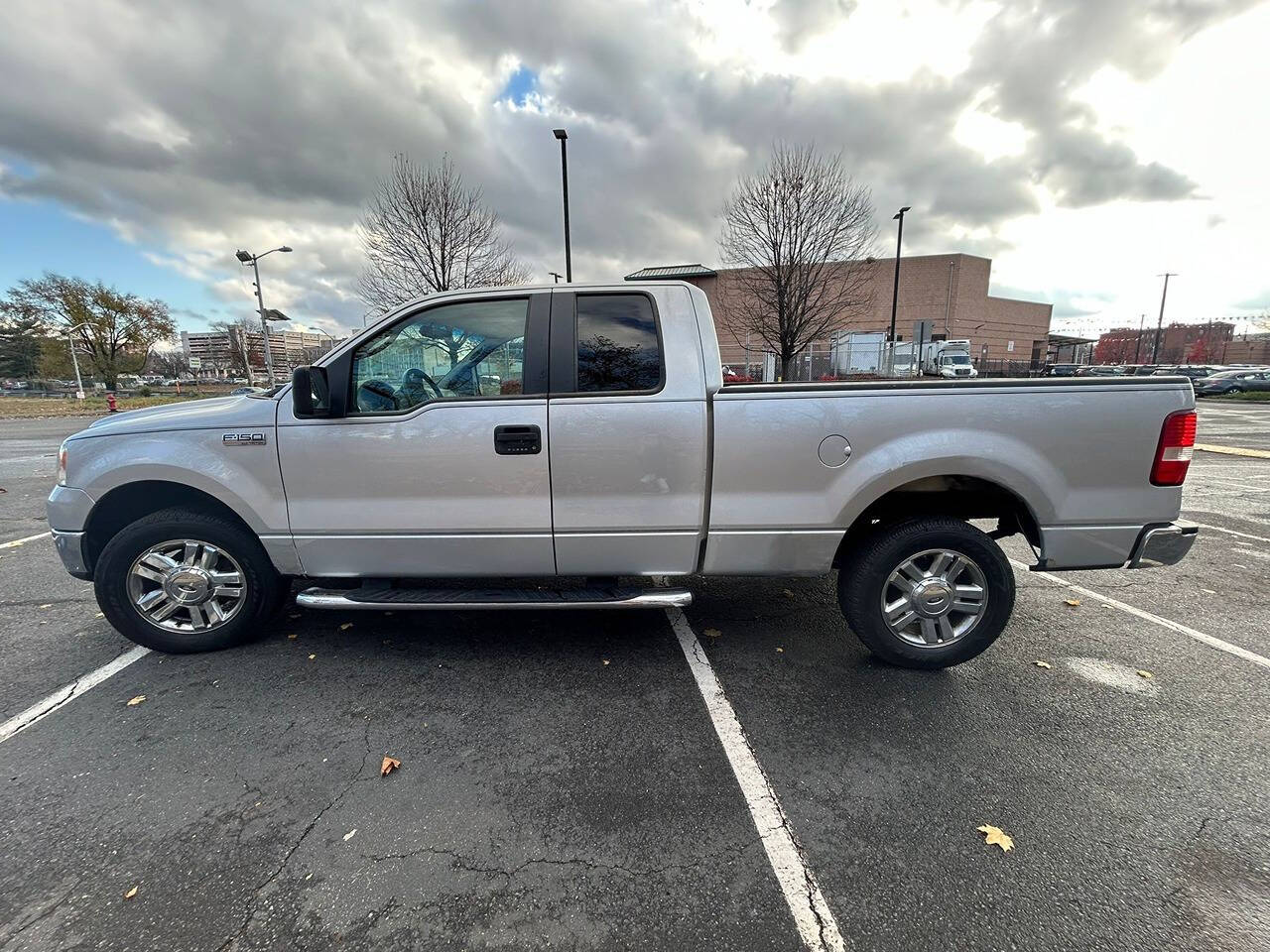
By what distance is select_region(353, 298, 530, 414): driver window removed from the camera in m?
3.24

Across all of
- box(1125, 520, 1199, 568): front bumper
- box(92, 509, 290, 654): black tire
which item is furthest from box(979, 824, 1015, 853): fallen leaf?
box(92, 509, 290, 654): black tire

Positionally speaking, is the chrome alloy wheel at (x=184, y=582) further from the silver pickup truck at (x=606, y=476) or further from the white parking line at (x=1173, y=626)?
the white parking line at (x=1173, y=626)

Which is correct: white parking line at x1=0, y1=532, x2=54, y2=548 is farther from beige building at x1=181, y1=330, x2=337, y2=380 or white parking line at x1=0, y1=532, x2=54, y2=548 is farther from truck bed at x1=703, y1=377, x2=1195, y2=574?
beige building at x1=181, y1=330, x2=337, y2=380

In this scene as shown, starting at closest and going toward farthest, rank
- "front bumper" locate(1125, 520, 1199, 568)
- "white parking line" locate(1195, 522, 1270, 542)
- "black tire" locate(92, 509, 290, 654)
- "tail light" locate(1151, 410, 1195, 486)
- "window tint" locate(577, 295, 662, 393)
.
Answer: "tail light" locate(1151, 410, 1195, 486), "front bumper" locate(1125, 520, 1199, 568), "window tint" locate(577, 295, 662, 393), "black tire" locate(92, 509, 290, 654), "white parking line" locate(1195, 522, 1270, 542)

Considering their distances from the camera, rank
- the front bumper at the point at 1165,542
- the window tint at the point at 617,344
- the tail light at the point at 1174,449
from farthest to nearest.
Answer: the window tint at the point at 617,344, the front bumper at the point at 1165,542, the tail light at the point at 1174,449

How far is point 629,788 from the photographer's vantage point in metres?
2.42

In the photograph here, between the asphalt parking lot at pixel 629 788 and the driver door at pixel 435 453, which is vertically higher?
the driver door at pixel 435 453

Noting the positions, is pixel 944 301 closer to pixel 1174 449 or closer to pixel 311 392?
pixel 1174 449

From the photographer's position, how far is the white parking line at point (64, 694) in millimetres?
2852

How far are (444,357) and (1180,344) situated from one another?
12053 centimetres

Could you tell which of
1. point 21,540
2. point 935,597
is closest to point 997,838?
point 935,597

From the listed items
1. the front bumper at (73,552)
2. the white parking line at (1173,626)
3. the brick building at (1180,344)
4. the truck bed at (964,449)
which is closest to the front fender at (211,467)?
the front bumper at (73,552)

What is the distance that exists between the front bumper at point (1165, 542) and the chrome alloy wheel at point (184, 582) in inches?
205

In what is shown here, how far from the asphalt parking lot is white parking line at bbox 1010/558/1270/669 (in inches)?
1.1
